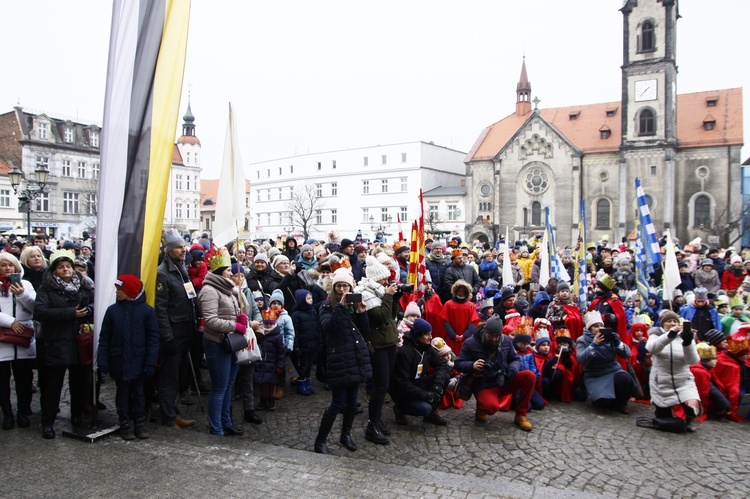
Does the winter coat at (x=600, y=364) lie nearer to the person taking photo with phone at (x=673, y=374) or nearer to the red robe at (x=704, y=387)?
the person taking photo with phone at (x=673, y=374)

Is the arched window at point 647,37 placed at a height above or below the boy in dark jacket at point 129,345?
above

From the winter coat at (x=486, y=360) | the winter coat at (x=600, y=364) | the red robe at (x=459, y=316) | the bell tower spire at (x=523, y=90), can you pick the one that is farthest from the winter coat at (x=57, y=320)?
the bell tower spire at (x=523, y=90)

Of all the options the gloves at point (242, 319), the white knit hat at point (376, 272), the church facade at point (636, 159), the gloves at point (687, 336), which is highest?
the church facade at point (636, 159)

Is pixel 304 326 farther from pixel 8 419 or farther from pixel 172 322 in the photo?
pixel 8 419

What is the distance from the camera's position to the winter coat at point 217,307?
19.9 ft

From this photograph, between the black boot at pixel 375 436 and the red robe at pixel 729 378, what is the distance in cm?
478

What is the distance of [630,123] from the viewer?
48.7 metres

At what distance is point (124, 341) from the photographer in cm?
587

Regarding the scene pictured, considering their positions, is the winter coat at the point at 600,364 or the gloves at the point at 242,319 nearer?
the gloves at the point at 242,319

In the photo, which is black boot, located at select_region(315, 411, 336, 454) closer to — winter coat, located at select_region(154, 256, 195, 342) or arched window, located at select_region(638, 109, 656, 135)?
winter coat, located at select_region(154, 256, 195, 342)

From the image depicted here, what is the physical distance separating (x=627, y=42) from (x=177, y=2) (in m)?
52.1

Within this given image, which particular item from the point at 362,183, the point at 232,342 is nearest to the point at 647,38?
the point at 362,183

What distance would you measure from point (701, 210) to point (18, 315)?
52.1m

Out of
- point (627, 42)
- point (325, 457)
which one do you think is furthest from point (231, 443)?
point (627, 42)
